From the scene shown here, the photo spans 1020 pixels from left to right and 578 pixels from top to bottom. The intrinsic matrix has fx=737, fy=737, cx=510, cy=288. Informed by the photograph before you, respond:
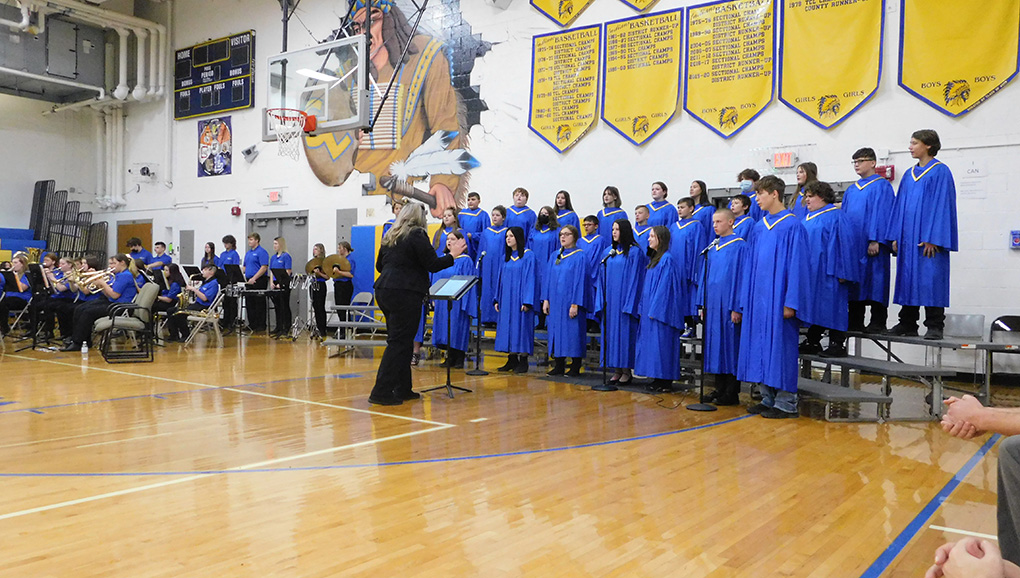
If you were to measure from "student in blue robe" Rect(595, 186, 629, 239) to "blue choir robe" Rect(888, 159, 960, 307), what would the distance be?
3.41m

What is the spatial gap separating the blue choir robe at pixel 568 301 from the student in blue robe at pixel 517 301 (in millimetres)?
554

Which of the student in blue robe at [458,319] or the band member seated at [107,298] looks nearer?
the student in blue robe at [458,319]

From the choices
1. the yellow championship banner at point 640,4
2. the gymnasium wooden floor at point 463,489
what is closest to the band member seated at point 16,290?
the gymnasium wooden floor at point 463,489

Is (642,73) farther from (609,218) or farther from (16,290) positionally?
(16,290)

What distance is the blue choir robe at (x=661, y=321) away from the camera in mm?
6910

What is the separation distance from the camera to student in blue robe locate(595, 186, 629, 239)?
29.8ft

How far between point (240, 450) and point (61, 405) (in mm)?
2414

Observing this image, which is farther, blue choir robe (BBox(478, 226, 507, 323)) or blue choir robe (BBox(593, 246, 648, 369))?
blue choir robe (BBox(478, 226, 507, 323))

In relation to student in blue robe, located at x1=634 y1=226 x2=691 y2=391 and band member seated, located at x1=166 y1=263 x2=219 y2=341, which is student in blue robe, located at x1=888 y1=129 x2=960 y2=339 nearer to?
student in blue robe, located at x1=634 y1=226 x2=691 y2=391

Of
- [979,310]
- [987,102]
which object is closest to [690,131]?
[987,102]

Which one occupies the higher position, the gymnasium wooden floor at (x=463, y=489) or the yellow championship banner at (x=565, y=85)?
the yellow championship banner at (x=565, y=85)

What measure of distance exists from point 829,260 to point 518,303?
141 inches

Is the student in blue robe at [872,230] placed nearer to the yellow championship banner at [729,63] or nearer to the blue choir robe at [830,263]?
the blue choir robe at [830,263]

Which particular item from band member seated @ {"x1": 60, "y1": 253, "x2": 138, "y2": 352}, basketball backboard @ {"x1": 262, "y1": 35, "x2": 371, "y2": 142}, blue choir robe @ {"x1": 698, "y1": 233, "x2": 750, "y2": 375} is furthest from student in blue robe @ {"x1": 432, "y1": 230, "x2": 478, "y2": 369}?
band member seated @ {"x1": 60, "y1": 253, "x2": 138, "y2": 352}
